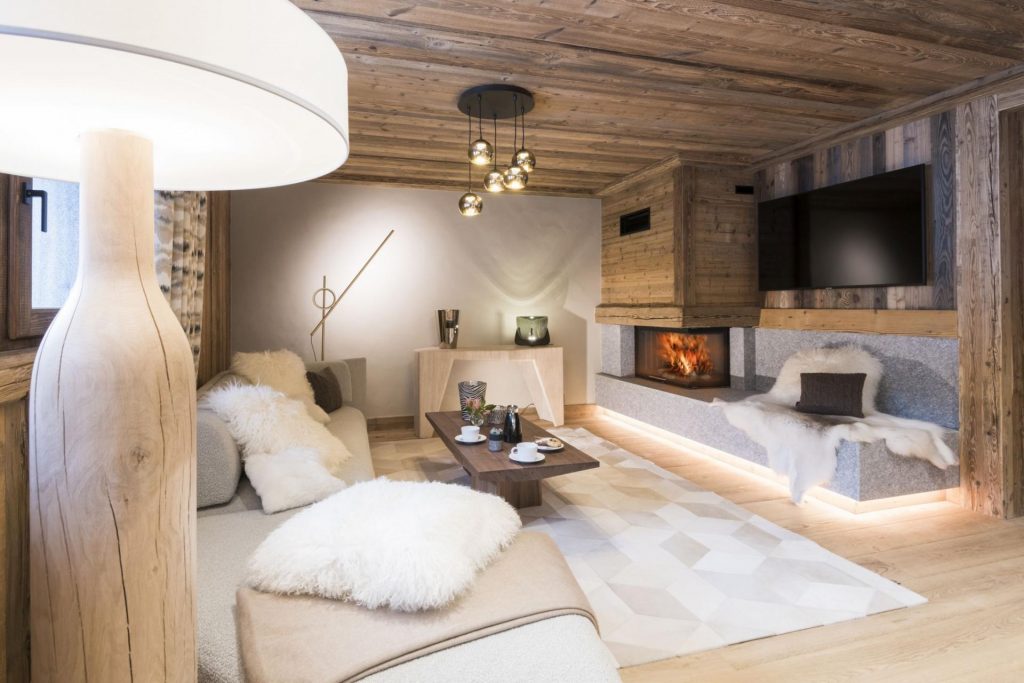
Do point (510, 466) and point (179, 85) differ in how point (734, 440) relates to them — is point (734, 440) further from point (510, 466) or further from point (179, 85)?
point (179, 85)

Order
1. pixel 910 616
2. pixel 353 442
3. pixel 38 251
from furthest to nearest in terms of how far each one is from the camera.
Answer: pixel 353 442
pixel 910 616
pixel 38 251

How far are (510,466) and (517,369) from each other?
3.10 metres

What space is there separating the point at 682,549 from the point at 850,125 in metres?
3.06

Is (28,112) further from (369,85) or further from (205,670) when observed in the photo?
(369,85)

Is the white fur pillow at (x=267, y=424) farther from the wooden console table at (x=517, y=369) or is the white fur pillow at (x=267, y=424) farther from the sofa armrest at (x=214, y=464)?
the wooden console table at (x=517, y=369)

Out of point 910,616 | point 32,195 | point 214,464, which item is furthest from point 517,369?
point 32,195

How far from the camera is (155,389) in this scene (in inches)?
23.9

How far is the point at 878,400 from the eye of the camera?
11.6ft

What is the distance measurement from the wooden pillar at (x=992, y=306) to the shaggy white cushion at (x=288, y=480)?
3.27 m

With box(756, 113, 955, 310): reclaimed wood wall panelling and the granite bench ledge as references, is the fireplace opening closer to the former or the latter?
the granite bench ledge

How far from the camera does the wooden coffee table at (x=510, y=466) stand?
97.7 inches

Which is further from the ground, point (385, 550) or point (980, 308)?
point (980, 308)

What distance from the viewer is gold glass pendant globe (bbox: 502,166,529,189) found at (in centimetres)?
304

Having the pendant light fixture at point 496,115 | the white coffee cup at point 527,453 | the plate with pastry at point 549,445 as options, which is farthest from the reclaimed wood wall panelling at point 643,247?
the white coffee cup at point 527,453
